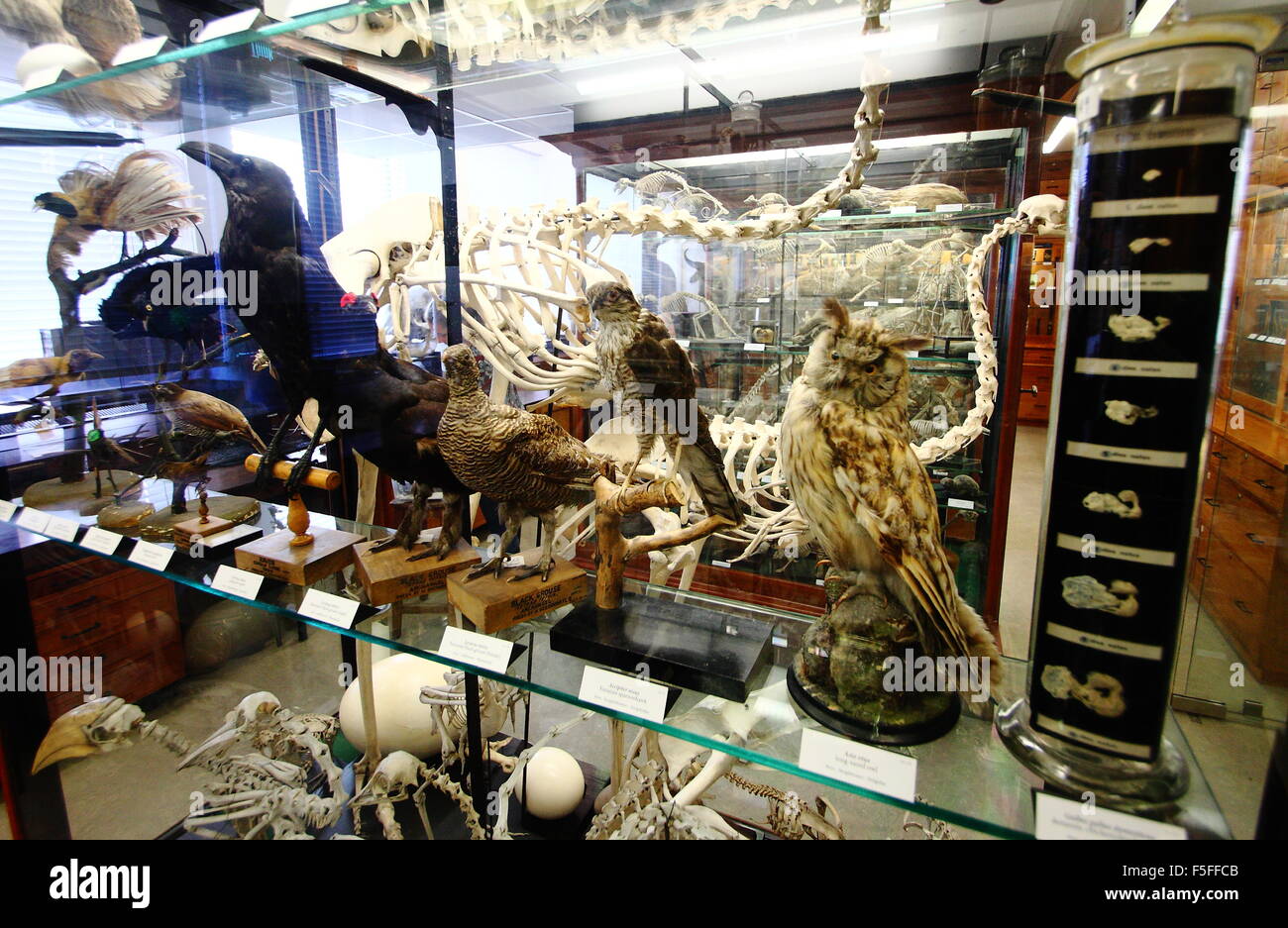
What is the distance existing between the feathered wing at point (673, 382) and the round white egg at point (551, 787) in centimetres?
101

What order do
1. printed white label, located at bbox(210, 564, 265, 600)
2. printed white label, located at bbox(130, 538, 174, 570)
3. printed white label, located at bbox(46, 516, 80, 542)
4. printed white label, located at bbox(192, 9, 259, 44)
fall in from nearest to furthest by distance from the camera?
printed white label, located at bbox(192, 9, 259, 44) → printed white label, located at bbox(210, 564, 265, 600) → printed white label, located at bbox(130, 538, 174, 570) → printed white label, located at bbox(46, 516, 80, 542)

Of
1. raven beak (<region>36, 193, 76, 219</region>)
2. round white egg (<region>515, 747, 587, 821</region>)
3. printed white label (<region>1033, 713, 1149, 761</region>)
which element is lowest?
round white egg (<region>515, 747, 587, 821</region>)

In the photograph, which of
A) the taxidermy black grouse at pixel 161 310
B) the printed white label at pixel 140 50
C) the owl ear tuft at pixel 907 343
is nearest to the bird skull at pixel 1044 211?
the owl ear tuft at pixel 907 343

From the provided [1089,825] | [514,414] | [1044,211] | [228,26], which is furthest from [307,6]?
[1044,211]

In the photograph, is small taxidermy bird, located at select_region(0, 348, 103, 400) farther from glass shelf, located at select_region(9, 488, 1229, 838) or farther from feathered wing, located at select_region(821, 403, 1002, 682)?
feathered wing, located at select_region(821, 403, 1002, 682)

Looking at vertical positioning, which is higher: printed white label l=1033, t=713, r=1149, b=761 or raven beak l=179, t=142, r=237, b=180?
raven beak l=179, t=142, r=237, b=180

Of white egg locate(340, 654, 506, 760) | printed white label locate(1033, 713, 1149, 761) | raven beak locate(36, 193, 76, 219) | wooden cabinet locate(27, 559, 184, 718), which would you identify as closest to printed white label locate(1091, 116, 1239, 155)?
printed white label locate(1033, 713, 1149, 761)

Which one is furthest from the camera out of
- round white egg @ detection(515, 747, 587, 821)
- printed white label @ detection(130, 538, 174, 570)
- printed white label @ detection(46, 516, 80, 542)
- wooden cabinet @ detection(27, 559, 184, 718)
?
wooden cabinet @ detection(27, 559, 184, 718)

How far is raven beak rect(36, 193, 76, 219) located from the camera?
1775mm

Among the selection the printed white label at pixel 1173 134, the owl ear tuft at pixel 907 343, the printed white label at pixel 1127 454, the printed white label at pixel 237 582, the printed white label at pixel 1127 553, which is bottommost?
the printed white label at pixel 237 582

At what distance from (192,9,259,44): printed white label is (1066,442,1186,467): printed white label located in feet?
4.98

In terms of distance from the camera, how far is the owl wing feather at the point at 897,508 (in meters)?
0.85

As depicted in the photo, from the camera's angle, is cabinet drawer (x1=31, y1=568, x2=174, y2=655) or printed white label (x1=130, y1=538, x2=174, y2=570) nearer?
printed white label (x1=130, y1=538, x2=174, y2=570)

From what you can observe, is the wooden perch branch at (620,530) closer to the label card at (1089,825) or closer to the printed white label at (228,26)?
the label card at (1089,825)
